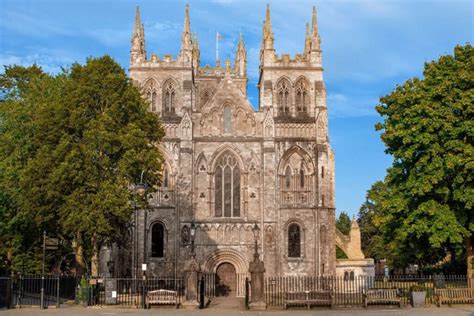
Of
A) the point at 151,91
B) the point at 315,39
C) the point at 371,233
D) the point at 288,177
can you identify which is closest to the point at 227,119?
the point at 288,177

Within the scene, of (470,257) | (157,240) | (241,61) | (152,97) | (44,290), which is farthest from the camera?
(241,61)

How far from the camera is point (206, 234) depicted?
44500mm

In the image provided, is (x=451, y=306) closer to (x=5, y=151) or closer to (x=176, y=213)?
(x=176, y=213)

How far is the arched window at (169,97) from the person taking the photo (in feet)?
158

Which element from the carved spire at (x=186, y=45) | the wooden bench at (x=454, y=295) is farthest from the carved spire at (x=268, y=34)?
the wooden bench at (x=454, y=295)

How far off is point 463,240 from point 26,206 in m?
22.7

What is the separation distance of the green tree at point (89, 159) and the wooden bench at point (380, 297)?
12020mm

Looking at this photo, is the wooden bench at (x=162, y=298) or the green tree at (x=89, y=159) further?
the green tree at (x=89, y=159)

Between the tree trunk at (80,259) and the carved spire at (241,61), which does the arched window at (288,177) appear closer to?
the tree trunk at (80,259)

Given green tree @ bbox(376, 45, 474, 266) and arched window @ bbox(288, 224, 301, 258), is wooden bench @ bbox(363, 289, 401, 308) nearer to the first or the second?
green tree @ bbox(376, 45, 474, 266)

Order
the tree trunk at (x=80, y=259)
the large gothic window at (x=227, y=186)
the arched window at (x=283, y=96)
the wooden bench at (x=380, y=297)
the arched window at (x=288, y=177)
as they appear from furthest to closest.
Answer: the arched window at (x=283, y=96) → the arched window at (x=288, y=177) → the large gothic window at (x=227, y=186) → the tree trunk at (x=80, y=259) → the wooden bench at (x=380, y=297)

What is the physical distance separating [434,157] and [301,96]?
19.8 m

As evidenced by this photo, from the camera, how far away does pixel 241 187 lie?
149ft

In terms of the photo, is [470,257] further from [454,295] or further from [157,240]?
[157,240]
